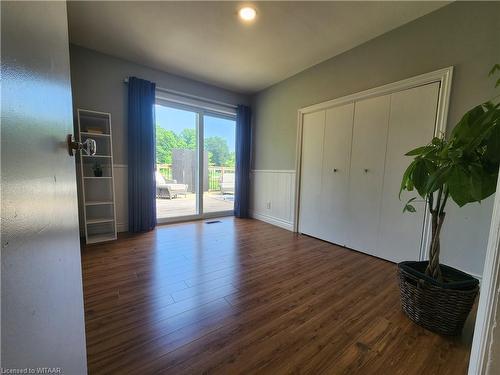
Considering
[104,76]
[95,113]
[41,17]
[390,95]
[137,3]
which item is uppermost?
[137,3]

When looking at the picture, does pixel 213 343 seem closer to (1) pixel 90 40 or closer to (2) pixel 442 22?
(2) pixel 442 22

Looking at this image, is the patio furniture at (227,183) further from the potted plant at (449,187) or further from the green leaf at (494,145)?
the green leaf at (494,145)

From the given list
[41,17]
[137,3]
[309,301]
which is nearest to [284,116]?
[137,3]

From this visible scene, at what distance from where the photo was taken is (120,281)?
5.64ft

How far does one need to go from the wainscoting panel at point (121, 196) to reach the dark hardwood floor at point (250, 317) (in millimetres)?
717

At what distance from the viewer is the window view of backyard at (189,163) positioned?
3.42 metres

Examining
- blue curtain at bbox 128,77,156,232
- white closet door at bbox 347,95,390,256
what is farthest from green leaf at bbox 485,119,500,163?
blue curtain at bbox 128,77,156,232

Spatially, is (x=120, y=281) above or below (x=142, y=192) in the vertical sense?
below

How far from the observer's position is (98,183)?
2.85m

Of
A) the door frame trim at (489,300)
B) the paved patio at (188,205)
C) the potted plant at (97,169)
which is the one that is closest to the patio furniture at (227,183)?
the paved patio at (188,205)

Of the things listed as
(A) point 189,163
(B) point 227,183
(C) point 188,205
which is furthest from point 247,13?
(C) point 188,205

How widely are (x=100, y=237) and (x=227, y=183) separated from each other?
90.9 inches

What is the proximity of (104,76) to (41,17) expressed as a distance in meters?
2.94

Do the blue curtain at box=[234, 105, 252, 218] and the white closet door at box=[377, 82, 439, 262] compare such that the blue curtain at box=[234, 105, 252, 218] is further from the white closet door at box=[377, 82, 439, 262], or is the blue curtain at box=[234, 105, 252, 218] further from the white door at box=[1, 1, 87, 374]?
the white door at box=[1, 1, 87, 374]
